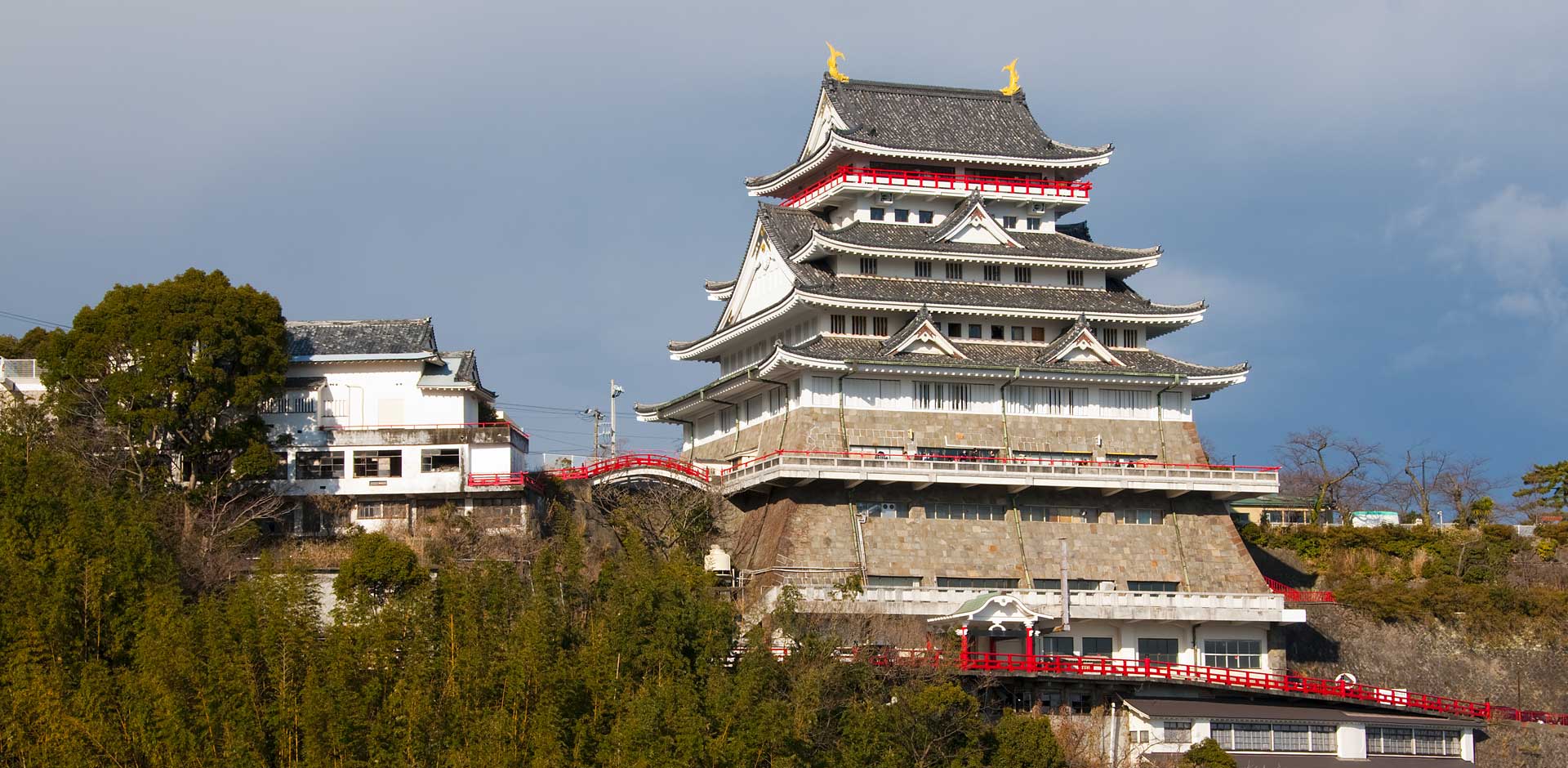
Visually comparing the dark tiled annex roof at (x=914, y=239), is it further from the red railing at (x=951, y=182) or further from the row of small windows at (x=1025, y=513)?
the row of small windows at (x=1025, y=513)

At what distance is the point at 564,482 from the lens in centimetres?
5950

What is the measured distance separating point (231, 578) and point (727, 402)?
19.7 meters

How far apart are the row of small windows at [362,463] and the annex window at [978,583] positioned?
45.1 feet

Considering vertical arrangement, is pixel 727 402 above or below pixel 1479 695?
above

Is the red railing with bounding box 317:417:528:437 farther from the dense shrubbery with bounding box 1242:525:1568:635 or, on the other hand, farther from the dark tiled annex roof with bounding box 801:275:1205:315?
the dense shrubbery with bounding box 1242:525:1568:635

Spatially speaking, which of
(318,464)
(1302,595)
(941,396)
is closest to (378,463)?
(318,464)

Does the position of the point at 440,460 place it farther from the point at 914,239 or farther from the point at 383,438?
the point at 914,239

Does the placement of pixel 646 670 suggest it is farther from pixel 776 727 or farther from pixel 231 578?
pixel 231 578

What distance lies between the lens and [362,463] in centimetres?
5678

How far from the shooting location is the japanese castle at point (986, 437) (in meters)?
54.6

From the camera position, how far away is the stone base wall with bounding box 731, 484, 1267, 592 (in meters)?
57.1

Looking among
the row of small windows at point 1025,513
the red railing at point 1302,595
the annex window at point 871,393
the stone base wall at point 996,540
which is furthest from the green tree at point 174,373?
the red railing at point 1302,595

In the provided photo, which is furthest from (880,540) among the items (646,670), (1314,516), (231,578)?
(1314,516)

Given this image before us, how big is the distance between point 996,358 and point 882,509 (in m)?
6.19
